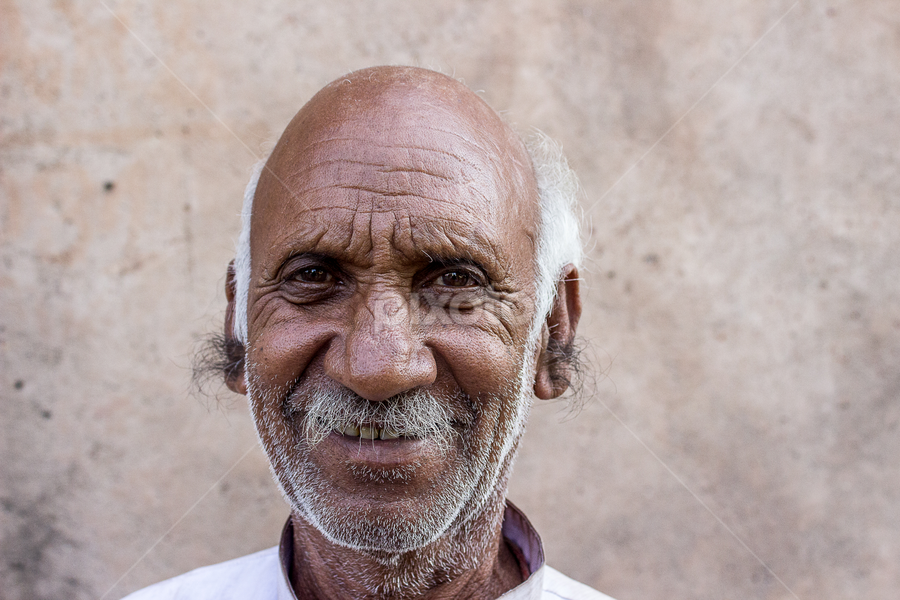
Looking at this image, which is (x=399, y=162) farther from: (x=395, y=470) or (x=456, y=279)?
(x=395, y=470)

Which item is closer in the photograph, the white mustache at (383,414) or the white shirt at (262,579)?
the white mustache at (383,414)

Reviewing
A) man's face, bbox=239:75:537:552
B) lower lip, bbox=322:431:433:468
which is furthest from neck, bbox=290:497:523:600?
lower lip, bbox=322:431:433:468

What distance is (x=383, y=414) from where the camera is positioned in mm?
1624

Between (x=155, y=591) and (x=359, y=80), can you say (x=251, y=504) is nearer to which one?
(x=155, y=591)

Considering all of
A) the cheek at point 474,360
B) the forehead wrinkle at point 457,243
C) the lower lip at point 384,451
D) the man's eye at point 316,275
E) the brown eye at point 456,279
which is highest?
the forehead wrinkle at point 457,243

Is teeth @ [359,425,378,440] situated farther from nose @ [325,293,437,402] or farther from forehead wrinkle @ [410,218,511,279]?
forehead wrinkle @ [410,218,511,279]

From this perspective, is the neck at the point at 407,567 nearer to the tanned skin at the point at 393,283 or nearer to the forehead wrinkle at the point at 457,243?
the tanned skin at the point at 393,283

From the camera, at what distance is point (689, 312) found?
11.2ft

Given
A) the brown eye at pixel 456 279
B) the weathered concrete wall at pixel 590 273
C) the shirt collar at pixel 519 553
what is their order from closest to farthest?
the brown eye at pixel 456 279 → the shirt collar at pixel 519 553 → the weathered concrete wall at pixel 590 273

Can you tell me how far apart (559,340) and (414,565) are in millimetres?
835

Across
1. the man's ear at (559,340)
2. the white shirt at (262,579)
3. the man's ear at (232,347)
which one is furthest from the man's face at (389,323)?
the white shirt at (262,579)

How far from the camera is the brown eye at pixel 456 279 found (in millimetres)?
1774

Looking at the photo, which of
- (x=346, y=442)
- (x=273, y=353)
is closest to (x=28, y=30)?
(x=273, y=353)

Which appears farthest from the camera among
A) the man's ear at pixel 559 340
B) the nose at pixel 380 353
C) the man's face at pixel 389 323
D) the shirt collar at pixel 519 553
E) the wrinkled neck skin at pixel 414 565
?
the man's ear at pixel 559 340
